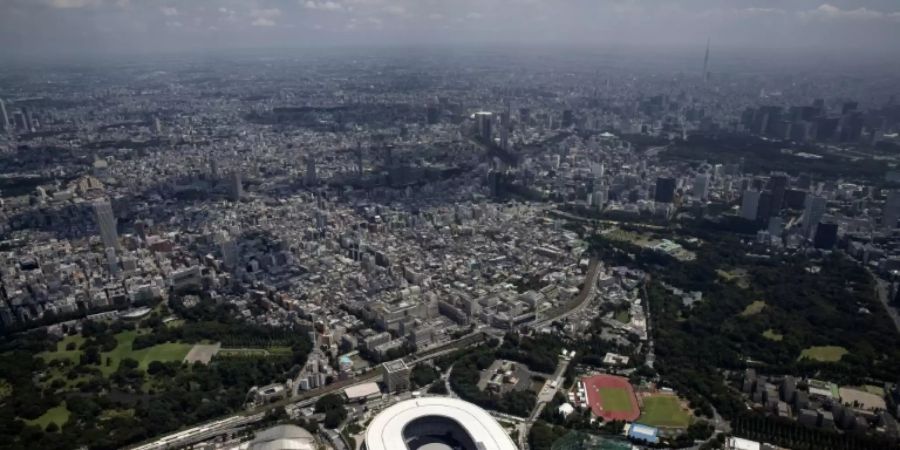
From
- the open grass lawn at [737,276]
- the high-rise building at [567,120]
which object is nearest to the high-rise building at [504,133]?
the high-rise building at [567,120]

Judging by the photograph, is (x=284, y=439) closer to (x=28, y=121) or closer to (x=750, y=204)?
(x=750, y=204)

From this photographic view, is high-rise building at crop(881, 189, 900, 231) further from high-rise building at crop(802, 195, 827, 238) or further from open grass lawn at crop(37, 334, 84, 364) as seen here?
open grass lawn at crop(37, 334, 84, 364)

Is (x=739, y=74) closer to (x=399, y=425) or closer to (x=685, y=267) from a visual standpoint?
(x=685, y=267)

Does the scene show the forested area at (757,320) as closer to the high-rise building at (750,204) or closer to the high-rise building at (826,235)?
the high-rise building at (826,235)

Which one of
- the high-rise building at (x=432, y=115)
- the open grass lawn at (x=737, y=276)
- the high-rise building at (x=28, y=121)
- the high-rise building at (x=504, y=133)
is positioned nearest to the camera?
the open grass lawn at (x=737, y=276)

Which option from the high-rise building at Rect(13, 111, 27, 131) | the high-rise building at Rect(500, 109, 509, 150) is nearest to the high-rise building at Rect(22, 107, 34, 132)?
the high-rise building at Rect(13, 111, 27, 131)

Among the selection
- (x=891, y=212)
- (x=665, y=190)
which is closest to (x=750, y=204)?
(x=665, y=190)

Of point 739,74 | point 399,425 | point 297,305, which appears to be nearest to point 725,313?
point 399,425
